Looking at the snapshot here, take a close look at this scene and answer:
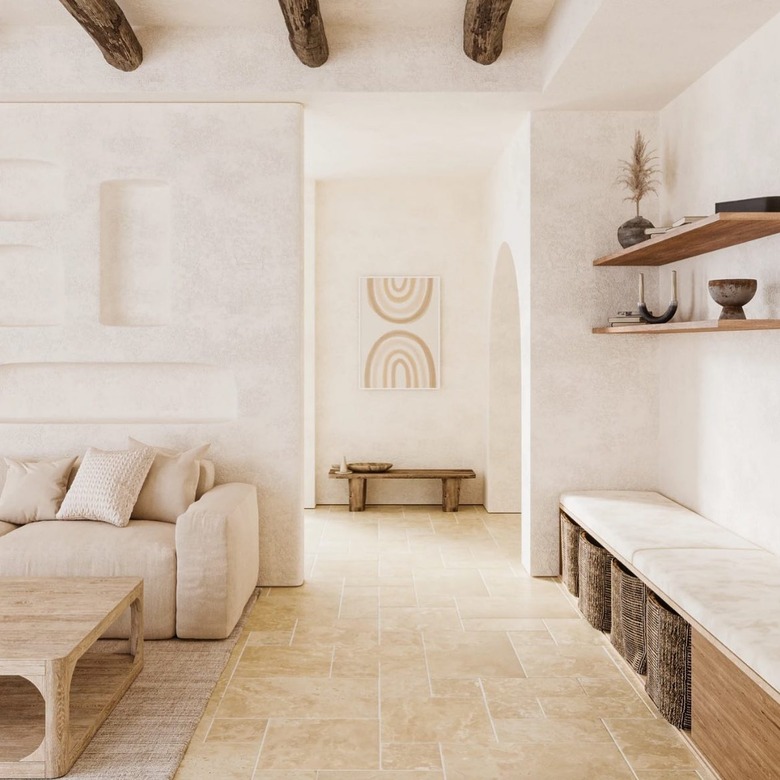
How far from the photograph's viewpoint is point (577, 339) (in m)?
4.61

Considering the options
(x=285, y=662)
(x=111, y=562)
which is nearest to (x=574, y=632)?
(x=285, y=662)

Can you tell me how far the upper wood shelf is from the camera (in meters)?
2.92

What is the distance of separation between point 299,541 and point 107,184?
235cm

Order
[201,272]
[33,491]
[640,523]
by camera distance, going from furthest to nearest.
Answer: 1. [201,272]
2. [33,491]
3. [640,523]

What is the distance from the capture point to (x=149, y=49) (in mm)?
4285

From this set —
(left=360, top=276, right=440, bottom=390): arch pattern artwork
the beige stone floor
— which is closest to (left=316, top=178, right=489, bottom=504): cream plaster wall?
(left=360, top=276, right=440, bottom=390): arch pattern artwork

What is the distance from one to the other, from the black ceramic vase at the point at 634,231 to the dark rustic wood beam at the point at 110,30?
276 centimetres

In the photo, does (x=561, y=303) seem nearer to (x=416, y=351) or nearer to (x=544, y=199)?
(x=544, y=199)

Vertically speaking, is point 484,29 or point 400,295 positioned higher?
point 484,29

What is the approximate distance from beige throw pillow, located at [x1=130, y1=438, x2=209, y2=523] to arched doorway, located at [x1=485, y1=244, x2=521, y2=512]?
9.62 feet

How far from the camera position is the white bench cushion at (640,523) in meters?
3.35

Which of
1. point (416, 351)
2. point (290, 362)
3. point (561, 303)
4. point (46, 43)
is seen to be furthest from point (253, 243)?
point (416, 351)

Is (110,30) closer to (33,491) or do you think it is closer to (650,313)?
(33,491)

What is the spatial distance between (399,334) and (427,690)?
3.98 meters
